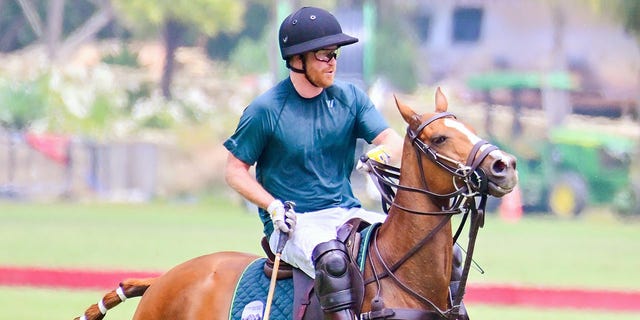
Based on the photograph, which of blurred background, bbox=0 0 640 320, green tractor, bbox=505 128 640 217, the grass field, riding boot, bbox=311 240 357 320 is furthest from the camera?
blurred background, bbox=0 0 640 320

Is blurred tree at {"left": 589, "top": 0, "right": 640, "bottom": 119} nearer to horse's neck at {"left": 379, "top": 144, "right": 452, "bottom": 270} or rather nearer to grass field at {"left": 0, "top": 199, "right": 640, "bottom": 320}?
grass field at {"left": 0, "top": 199, "right": 640, "bottom": 320}

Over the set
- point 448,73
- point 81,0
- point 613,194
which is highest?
point 81,0

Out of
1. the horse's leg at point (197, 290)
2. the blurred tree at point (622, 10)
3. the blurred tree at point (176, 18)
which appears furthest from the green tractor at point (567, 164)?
the horse's leg at point (197, 290)

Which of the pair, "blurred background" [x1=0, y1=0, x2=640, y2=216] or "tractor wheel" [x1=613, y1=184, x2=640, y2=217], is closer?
"tractor wheel" [x1=613, y1=184, x2=640, y2=217]

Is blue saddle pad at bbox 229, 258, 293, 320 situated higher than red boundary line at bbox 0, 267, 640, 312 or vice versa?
blue saddle pad at bbox 229, 258, 293, 320

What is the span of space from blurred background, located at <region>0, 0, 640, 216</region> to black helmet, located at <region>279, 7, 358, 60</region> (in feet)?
60.5

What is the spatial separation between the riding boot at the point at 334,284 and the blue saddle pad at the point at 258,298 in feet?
1.20

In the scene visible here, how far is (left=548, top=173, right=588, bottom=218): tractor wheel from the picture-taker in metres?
24.6

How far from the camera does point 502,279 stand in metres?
13.8

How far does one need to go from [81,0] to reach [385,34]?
7.54 metres

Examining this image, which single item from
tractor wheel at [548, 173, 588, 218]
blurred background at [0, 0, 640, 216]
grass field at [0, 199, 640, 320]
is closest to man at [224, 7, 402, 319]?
grass field at [0, 199, 640, 320]

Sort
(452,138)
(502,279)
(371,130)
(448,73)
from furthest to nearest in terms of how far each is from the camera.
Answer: (448,73), (502,279), (371,130), (452,138)

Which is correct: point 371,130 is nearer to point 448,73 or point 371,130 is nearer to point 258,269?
point 258,269

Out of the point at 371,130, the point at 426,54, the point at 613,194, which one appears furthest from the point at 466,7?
the point at 371,130
